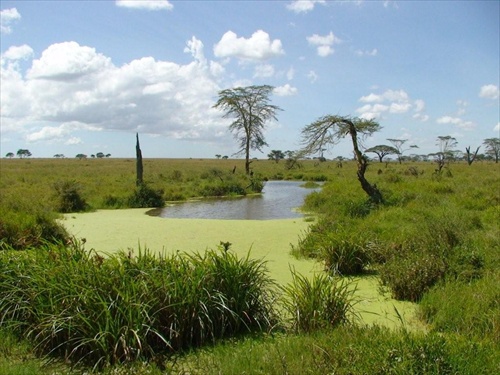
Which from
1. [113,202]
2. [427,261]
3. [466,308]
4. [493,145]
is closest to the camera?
[466,308]

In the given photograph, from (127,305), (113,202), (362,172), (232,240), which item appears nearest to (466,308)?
(127,305)

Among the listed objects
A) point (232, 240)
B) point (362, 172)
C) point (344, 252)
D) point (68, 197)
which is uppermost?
point (362, 172)

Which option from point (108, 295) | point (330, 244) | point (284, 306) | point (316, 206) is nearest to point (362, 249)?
point (330, 244)

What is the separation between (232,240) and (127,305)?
571 centimetres

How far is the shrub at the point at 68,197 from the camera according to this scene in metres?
15.9

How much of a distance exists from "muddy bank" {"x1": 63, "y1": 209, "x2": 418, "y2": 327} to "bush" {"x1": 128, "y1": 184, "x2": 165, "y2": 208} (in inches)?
153

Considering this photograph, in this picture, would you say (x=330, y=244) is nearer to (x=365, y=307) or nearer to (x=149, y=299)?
(x=365, y=307)

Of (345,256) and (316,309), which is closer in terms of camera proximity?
(316,309)

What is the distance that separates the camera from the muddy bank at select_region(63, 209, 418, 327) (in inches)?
218

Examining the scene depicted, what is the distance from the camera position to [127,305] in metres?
4.10

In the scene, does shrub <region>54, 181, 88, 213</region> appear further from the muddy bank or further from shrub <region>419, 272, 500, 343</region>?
shrub <region>419, 272, 500, 343</region>

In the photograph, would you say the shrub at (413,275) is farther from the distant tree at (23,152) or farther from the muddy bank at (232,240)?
the distant tree at (23,152)

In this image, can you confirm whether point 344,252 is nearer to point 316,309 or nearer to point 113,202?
point 316,309

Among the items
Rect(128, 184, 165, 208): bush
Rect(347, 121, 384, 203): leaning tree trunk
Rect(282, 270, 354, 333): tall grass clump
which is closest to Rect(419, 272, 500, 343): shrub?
Rect(282, 270, 354, 333): tall grass clump
